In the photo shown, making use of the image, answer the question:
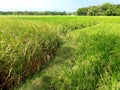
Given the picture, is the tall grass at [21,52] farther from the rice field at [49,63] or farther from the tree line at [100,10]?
the tree line at [100,10]

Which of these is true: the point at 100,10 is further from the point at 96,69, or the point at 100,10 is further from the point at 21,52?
the point at 21,52

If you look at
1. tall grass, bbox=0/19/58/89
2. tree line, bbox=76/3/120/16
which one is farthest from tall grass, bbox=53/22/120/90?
tree line, bbox=76/3/120/16

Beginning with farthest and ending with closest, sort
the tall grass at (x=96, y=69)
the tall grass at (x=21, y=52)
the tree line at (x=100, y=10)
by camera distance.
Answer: the tree line at (x=100, y=10) < the tall grass at (x=96, y=69) < the tall grass at (x=21, y=52)

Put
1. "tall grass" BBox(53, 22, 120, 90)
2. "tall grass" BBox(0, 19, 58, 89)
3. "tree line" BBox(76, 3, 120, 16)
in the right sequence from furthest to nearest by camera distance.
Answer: "tree line" BBox(76, 3, 120, 16) → "tall grass" BBox(53, 22, 120, 90) → "tall grass" BBox(0, 19, 58, 89)

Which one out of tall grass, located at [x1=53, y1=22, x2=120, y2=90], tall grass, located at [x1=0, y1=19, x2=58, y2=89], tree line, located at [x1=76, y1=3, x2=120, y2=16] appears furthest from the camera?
tree line, located at [x1=76, y1=3, x2=120, y2=16]

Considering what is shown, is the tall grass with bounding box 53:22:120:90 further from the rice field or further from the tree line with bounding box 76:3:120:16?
the tree line with bounding box 76:3:120:16

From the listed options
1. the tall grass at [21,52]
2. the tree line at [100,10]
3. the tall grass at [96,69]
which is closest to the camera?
the tall grass at [21,52]

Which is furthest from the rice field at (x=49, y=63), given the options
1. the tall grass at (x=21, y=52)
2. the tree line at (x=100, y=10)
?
the tree line at (x=100, y=10)

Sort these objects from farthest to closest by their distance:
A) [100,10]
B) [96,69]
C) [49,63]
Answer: [100,10] → [49,63] → [96,69]

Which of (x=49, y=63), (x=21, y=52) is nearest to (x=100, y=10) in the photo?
(x=49, y=63)

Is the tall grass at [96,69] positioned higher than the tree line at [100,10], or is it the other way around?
the tall grass at [96,69]

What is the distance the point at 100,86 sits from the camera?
3943 millimetres

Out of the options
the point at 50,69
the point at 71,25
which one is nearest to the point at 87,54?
the point at 50,69

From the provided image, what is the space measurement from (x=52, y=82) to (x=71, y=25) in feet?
21.2
